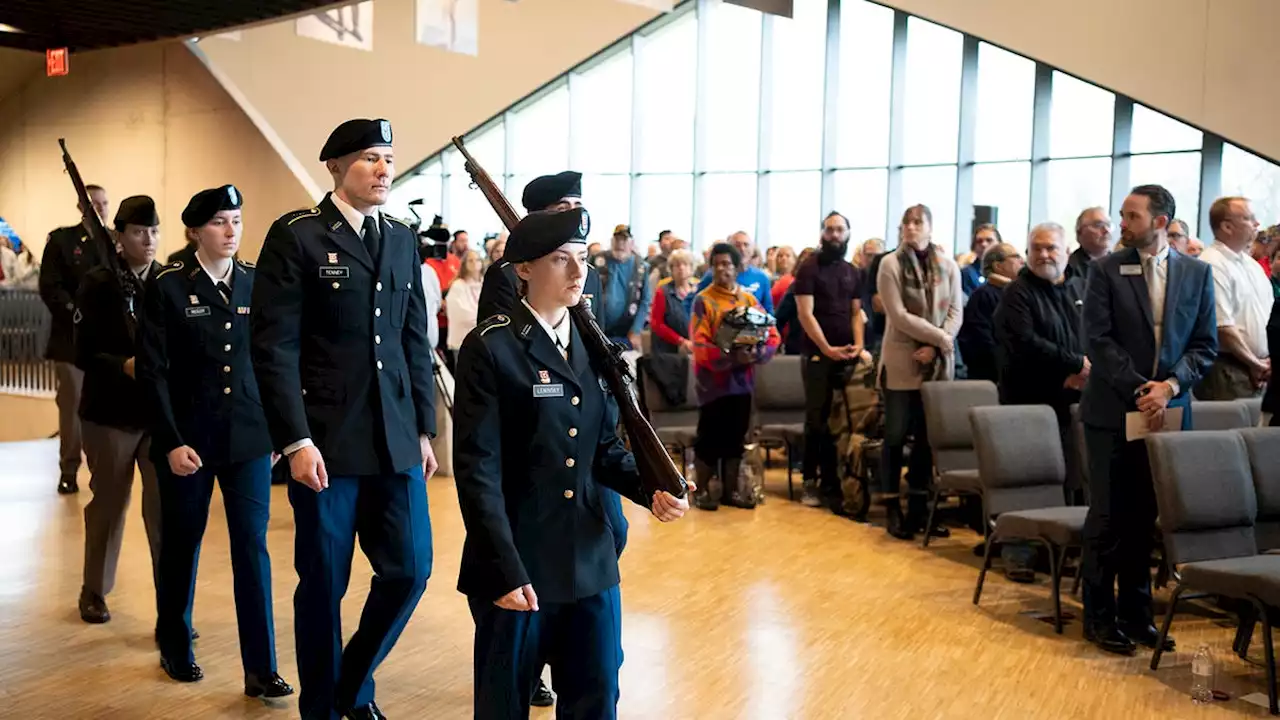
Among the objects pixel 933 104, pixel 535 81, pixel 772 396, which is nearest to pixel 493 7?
pixel 535 81

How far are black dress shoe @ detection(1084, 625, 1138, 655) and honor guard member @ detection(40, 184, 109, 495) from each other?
236 inches

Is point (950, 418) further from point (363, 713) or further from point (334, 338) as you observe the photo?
point (334, 338)

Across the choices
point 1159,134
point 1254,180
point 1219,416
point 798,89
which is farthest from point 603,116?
point 1219,416

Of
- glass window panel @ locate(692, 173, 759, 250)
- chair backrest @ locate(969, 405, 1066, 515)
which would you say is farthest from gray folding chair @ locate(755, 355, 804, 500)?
glass window panel @ locate(692, 173, 759, 250)

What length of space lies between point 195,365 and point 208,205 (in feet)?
1.75

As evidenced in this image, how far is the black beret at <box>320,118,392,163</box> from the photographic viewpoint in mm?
3477

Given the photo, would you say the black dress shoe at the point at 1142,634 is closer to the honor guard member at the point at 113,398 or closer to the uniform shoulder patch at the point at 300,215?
the uniform shoulder patch at the point at 300,215

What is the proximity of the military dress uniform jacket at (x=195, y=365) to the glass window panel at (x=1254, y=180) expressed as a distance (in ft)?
36.3

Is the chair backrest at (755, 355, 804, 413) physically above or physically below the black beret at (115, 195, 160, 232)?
below

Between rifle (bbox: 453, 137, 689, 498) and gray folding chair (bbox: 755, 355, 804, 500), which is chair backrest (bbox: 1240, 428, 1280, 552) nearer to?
rifle (bbox: 453, 137, 689, 498)

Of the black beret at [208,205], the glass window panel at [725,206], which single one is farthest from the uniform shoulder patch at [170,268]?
the glass window panel at [725,206]

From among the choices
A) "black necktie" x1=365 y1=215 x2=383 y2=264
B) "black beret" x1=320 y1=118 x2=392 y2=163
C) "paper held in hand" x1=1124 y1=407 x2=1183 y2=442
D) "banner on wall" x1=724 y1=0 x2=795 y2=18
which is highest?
"banner on wall" x1=724 y1=0 x2=795 y2=18

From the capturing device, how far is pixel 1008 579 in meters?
6.04

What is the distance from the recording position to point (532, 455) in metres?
2.60
